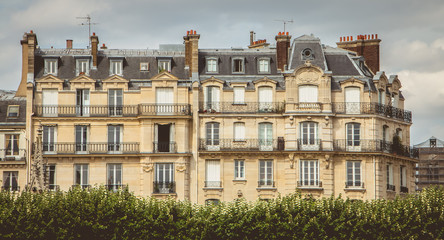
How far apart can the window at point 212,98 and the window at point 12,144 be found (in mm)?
13499

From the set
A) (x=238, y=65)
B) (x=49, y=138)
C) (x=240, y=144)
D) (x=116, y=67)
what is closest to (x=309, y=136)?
(x=240, y=144)

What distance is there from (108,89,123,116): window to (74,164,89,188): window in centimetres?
430

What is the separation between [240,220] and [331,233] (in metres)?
5.33

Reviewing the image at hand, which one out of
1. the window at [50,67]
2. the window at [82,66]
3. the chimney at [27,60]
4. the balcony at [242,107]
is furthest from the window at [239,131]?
the chimney at [27,60]

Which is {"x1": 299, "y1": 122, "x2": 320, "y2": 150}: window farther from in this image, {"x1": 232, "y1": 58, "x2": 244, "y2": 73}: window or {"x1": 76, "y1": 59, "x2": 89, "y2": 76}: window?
{"x1": 76, "y1": 59, "x2": 89, "y2": 76}: window

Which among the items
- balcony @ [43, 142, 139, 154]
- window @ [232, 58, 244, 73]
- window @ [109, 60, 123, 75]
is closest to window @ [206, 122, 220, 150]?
window @ [232, 58, 244, 73]

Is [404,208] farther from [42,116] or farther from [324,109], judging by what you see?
[42,116]

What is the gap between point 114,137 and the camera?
238 ft

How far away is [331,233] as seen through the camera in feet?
196

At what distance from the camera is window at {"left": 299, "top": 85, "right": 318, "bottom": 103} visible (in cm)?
7281

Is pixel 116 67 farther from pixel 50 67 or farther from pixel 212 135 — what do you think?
pixel 212 135

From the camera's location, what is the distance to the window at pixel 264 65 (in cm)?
7462

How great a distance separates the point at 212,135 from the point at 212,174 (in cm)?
275

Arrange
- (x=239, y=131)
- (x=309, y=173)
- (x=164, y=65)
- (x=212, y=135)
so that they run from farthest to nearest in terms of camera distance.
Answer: (x=164, y=65)
(x=239, y=131)
(x=212, y=135)
(x=309, y=173)
